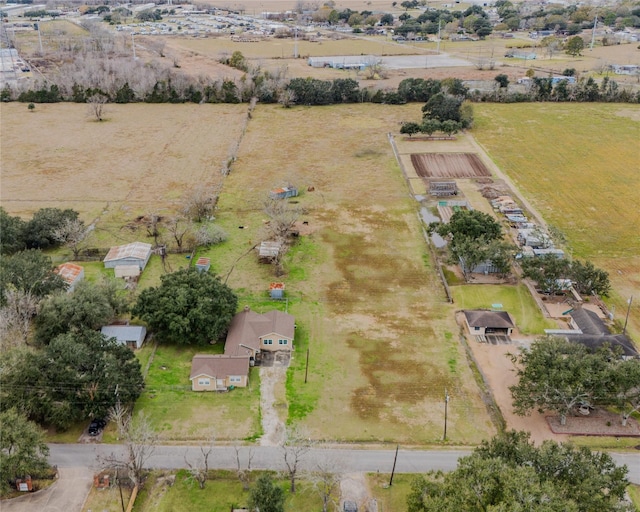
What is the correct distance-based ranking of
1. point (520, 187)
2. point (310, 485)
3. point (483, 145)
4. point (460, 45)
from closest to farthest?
point (310, 485)
point (520, 187)
point (483, 145)
point (460, 45)

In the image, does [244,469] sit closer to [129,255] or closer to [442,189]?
[129,255]

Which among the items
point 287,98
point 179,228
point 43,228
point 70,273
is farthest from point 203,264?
point 287,98

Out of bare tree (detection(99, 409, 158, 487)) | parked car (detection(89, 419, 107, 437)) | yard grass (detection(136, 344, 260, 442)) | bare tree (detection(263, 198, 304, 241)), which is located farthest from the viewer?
bare tree (detection(263, 198, 304, 241))

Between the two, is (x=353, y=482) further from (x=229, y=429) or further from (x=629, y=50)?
(x=629, y=50)

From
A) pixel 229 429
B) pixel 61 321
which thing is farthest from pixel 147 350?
pixel 229 429

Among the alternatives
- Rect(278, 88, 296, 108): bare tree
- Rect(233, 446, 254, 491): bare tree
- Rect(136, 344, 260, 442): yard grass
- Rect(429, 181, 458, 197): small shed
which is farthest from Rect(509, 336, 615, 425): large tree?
Rect(278, 88, 296, 108): bare tree

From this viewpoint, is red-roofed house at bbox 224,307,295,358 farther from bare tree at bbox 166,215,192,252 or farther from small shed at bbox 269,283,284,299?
bare tree at bbox 166,215,192,252

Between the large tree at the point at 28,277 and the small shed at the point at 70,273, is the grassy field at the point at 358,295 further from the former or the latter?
the large tree at the point at 28,277
